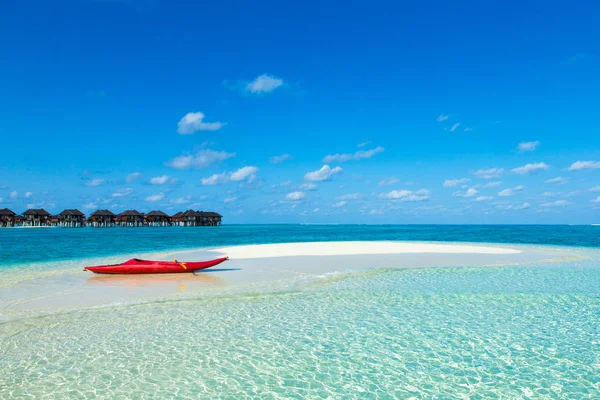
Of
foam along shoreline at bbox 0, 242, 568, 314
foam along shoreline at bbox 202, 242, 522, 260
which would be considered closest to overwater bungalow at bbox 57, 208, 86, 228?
foam along shoreline at bbox 202, 242, 522, 260

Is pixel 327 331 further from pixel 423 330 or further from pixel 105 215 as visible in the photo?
pixel 105 215

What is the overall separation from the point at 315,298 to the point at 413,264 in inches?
457

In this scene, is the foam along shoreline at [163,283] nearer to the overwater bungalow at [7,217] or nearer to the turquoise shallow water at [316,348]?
the turquoise shallow water at [316,348]

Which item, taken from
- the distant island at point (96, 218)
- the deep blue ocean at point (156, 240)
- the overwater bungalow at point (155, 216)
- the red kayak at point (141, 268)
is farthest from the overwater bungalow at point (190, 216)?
the red kayak at point (141, 268)

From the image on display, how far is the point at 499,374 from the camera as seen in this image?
682 cm

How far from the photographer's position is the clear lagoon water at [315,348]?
638cm

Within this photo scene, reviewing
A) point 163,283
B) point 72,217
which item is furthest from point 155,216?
point 163,283

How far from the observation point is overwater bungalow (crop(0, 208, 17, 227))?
443 feet

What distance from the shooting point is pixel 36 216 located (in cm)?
14538

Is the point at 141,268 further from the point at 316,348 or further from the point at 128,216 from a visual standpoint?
the point at 128,216

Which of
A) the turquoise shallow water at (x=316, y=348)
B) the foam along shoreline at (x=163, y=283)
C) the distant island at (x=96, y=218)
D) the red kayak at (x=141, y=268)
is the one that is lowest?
the turquoise shallow water at (x=316, y=348)

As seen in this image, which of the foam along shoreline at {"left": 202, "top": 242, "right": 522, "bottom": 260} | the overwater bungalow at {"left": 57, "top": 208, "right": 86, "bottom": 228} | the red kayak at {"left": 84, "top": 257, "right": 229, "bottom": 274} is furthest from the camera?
the overwater bungalow at {"left": 57, "top": 208, "right": 86, "bottom": 228}

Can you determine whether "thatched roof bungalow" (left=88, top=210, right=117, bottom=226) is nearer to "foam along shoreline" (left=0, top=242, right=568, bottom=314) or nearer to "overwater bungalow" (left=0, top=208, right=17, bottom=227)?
"overwater bungalow" (left=0, top=208, right=17, bottom=227)

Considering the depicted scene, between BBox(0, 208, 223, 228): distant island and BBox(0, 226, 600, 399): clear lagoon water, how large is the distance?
148m
